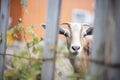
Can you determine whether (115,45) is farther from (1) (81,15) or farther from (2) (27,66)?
(1) (81,15)

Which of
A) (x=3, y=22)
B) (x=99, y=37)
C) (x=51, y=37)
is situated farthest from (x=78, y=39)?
(x=99, y=37)

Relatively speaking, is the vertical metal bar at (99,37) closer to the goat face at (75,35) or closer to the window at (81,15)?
the goat face at (75,35)

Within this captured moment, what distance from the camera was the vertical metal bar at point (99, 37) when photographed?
2152 millimetres

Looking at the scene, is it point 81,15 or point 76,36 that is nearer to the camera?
point 76,36

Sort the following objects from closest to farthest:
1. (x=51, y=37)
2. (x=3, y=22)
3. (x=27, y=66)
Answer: (x=51, y=37)
(x=27, y=66)
(x=3, y=22)

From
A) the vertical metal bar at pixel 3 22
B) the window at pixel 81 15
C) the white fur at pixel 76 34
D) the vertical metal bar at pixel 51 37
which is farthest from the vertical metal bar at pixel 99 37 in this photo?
the window at pixel 81 15

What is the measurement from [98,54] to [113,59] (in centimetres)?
14

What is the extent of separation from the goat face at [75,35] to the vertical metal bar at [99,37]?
211 centimetres

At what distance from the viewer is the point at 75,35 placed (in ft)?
14.9

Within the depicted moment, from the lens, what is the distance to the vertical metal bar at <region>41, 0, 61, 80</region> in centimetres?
258

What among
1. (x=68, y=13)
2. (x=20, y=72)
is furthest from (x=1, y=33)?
(x=68, y=13)

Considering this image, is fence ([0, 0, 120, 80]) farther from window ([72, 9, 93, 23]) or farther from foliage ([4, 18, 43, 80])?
window ([72, 9, 93, 23])

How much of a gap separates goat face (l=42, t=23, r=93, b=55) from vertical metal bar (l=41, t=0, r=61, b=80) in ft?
5.59

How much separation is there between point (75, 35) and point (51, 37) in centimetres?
196
